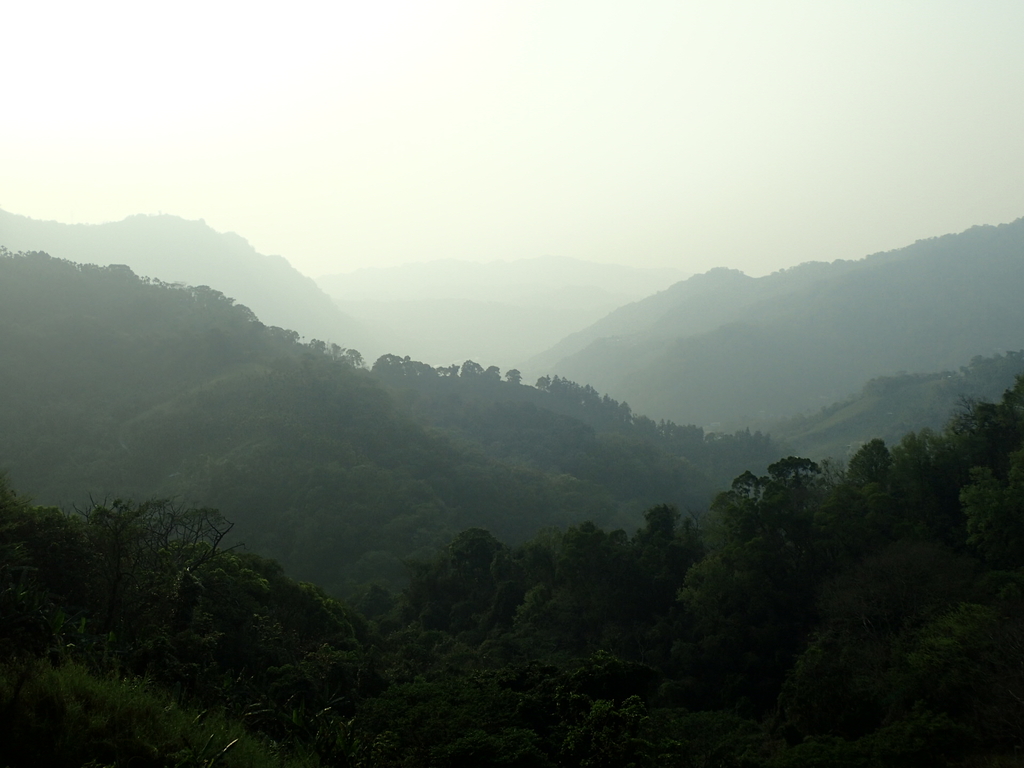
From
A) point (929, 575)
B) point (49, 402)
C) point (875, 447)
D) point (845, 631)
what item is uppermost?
point (49, 402)

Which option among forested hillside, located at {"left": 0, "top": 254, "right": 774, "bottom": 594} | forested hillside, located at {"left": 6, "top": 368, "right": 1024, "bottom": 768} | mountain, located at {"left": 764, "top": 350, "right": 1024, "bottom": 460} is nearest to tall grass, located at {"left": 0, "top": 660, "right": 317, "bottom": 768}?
forested hillside, located at {"left": 6, "top": 368, "right": 1024, "bottom": 768}

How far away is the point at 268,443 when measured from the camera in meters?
68.2

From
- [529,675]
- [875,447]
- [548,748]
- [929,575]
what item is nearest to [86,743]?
[548,748]

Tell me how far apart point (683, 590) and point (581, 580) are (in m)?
6.16

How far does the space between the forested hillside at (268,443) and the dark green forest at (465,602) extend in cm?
42

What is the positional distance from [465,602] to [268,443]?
116 ft

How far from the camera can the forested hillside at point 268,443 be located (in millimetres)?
60188

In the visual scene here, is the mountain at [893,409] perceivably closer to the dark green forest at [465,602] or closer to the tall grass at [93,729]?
the dark green forest at [465,602]

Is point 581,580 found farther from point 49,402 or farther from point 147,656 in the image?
point 49,402

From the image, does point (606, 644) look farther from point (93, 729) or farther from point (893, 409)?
point (893, 409)

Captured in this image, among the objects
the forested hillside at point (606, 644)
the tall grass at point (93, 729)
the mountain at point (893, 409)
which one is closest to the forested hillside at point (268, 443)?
the mountain at point (893, 409)

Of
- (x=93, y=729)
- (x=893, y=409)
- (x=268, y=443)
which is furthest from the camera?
(x=893, y=409)

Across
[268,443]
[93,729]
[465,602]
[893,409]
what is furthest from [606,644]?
[893,409]

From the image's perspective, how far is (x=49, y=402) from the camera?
70.7m
